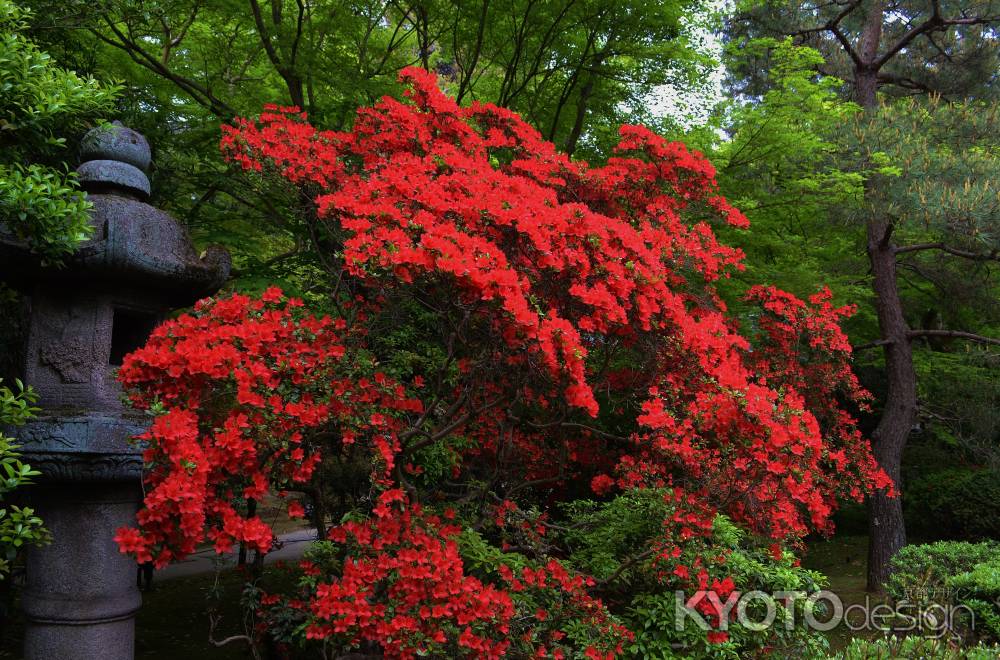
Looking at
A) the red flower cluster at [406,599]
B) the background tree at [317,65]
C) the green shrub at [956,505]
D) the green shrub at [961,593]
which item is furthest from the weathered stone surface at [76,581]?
the green shrub at [956,505]

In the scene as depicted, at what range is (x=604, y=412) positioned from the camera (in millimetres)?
7035

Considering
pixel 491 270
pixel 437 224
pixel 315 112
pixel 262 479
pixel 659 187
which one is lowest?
pixel 262 479

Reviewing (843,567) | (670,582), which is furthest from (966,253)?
(670,582)

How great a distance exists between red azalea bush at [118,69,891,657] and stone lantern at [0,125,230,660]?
1.67ft

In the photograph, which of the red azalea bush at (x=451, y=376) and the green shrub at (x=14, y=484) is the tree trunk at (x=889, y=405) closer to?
the red azalea bush at (x=451, y=376)

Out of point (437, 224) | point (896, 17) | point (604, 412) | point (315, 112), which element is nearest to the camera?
point (437, 224)

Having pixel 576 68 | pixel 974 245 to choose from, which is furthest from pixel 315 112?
pixel 974 245

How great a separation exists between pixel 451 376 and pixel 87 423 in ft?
8.09

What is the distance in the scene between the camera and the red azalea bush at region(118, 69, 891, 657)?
328cm

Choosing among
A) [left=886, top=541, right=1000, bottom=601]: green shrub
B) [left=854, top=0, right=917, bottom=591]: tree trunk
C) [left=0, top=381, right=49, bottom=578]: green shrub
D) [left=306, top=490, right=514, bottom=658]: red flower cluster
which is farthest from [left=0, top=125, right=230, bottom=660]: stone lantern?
[left=854, top=0, right=917, bottom=591]: tree trunk

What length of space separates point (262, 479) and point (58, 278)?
1.62m

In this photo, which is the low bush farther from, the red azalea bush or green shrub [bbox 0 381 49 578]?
green shrub [bbox 0 381 49 578]

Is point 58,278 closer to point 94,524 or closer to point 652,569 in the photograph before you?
point 94,524

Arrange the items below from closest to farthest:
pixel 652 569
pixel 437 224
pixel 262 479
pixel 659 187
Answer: pixel 262 479
pixel 437 224
pixel 652 569
pixel 659 187
